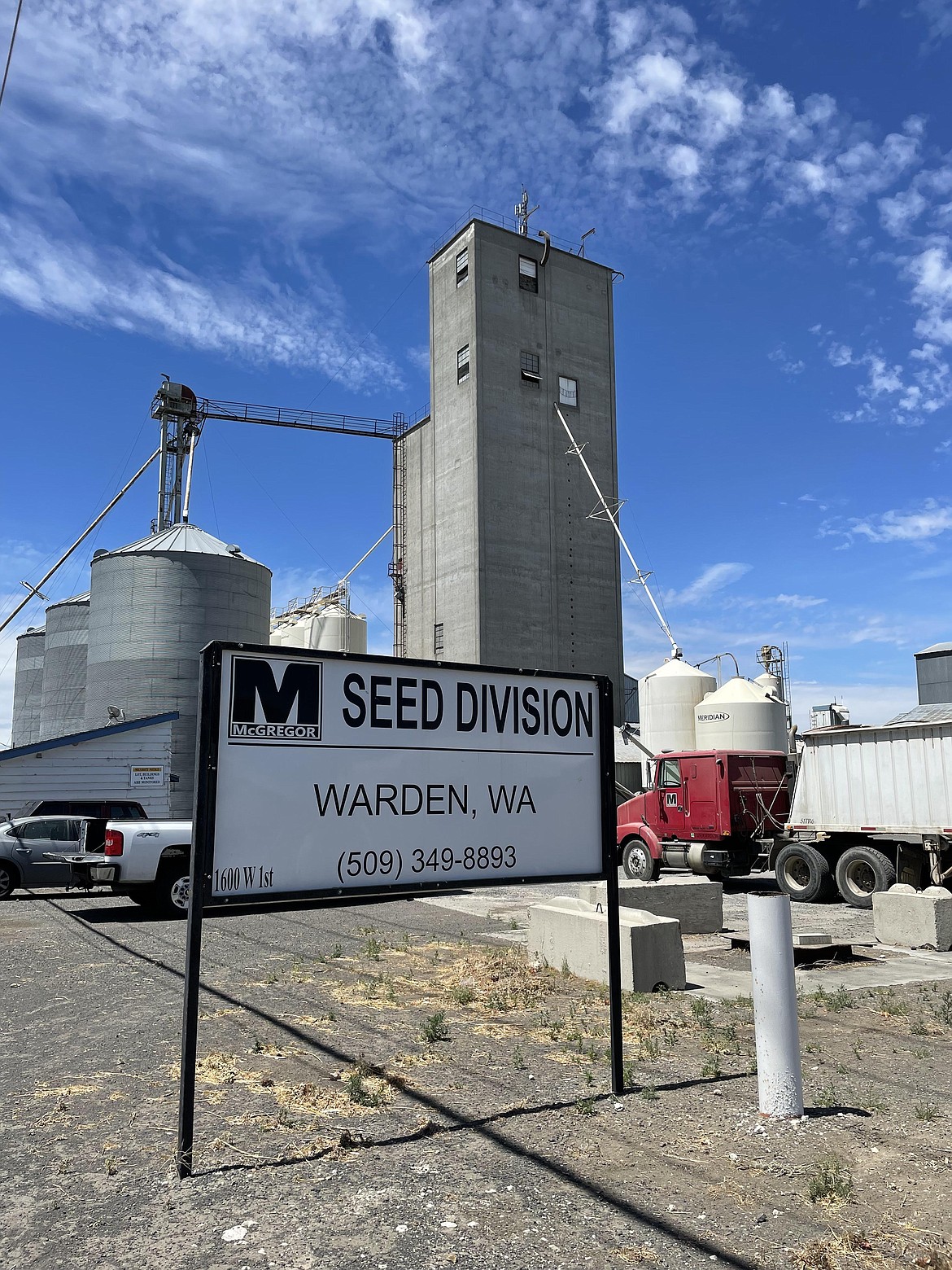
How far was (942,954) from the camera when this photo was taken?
461 inches

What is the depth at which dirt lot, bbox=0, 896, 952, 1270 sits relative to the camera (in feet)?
13.0

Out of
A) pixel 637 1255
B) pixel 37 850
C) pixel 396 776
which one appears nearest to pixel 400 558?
pixel 37 850

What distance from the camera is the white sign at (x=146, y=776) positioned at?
85.0 ft

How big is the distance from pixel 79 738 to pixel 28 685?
36.7 metres

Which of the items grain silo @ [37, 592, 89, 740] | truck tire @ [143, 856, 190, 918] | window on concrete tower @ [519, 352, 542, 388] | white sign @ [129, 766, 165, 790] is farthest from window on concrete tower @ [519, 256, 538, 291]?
truck tire @ [143, 856, 190, 918]

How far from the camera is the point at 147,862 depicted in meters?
15.5

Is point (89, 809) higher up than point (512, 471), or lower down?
lower down

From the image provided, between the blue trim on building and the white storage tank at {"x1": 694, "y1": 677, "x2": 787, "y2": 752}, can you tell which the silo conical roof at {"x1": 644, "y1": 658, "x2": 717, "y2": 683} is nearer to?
the white storage tank at {"x1": 694, "y1": 677, "x2": 787, "y2": 752}

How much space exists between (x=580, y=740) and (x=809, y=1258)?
342 cm

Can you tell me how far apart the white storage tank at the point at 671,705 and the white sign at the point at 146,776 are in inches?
967

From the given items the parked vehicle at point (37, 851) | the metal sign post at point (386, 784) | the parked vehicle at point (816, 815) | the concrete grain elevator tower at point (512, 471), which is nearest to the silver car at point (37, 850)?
the parked vehicle at point (37, 851)

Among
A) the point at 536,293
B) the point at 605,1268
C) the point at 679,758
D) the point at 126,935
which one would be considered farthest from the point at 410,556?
the point at 605,1268

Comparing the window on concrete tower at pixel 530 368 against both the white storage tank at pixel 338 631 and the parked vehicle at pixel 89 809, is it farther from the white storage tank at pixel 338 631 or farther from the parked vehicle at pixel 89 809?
the parked vehicle at pixel 89 809

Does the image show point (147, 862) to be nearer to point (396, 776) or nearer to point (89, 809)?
point (89, 809)
